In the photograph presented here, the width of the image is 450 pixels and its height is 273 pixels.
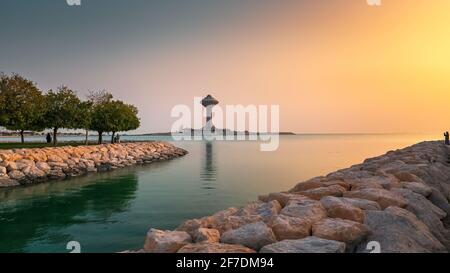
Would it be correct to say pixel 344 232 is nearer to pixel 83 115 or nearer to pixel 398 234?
pixel 398 234

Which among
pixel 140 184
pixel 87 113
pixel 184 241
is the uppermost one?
pixel 87 113

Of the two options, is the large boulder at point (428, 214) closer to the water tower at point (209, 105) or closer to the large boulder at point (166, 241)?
the large boulder at point (166, 241)

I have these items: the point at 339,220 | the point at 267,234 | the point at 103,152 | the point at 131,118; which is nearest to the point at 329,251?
the point at 267,234

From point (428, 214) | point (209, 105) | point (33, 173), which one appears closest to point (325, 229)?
point (428, 214)

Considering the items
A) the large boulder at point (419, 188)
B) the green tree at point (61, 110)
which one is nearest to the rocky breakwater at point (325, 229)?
the large boulder at point (419, 188)

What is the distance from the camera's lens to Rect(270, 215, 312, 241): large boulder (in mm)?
5094

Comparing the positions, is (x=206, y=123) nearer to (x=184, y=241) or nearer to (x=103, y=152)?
(x=103, y=152)

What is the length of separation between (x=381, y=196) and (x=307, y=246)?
9.79 feet

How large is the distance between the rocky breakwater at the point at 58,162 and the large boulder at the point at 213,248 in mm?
19264

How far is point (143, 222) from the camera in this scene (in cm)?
1177

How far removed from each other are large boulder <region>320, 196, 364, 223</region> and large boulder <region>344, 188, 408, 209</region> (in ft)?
2.62

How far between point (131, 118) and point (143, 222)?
49510mm

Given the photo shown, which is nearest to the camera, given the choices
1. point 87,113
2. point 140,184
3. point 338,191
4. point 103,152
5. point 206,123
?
point 338,191
